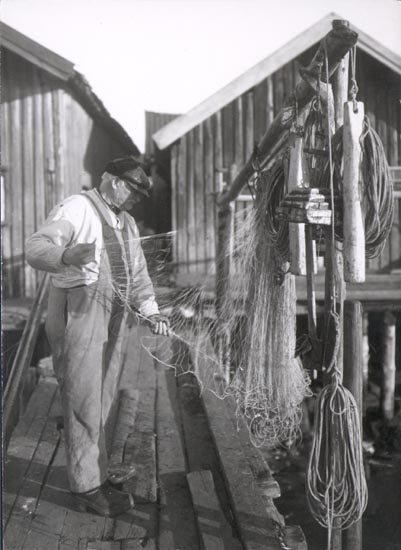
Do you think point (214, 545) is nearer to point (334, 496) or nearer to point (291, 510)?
point (334, 496)

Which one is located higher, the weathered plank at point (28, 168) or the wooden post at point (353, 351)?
the weathered plank at point (28, 168)

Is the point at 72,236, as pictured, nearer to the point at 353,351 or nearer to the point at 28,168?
the point at 353,351

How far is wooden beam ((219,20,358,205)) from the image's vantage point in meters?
1.97

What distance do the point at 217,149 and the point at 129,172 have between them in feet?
24.5

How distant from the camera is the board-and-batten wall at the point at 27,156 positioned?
9.02 m

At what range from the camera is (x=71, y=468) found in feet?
9.18

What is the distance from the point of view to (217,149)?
9.95 meters

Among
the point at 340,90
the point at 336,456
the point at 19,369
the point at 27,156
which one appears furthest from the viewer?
the point at 27,156

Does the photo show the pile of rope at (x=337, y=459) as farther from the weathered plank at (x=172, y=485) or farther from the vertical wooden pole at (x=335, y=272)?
the weathered plank at (x=172, y=485)

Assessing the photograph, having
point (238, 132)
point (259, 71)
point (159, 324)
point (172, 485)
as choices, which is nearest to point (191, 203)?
point (238, 132)

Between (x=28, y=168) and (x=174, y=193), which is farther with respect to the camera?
(x=174, y=193)

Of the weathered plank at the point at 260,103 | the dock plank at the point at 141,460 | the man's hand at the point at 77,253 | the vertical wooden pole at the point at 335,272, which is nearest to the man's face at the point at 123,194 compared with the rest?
the man's hand at the point at 77,253

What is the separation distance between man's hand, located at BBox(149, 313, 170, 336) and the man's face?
70 cm

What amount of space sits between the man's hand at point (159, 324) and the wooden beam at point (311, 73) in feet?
Result: 4.50
